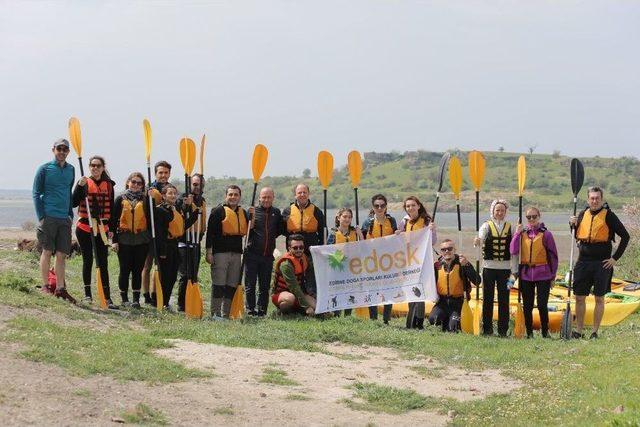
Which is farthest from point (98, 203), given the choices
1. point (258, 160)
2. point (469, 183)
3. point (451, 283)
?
point (469, 183)

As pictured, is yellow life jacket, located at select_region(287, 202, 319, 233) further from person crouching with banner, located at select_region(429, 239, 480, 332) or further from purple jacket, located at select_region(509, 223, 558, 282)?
Answer: purple jacket, located at select_region(509, 223, 558, 282)

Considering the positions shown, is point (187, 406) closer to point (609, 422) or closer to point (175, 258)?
point (609, 422)

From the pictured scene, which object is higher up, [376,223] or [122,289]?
[376,223]

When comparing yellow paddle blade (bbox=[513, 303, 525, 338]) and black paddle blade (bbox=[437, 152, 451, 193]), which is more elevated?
black paddle blade (bbox=[437, 152, 451, 193])

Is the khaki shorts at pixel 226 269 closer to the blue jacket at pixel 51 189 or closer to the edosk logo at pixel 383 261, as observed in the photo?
the edosk logo at pixel 383 261

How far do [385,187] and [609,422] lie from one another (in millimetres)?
84461

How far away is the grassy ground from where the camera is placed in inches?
267

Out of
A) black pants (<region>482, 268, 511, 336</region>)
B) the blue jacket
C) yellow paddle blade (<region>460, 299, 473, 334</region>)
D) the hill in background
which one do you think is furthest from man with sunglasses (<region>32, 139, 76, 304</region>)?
the hill in background

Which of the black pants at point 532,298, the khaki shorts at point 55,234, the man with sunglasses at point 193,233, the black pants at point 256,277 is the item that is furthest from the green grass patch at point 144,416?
the black pants at point 532,298

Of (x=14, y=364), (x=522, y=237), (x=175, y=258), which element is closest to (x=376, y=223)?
(x=522, y=237)

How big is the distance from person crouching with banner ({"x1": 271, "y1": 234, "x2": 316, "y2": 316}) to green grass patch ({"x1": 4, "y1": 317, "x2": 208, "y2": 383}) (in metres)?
2.59

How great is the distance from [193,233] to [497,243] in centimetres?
403

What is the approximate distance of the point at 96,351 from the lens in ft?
25.0

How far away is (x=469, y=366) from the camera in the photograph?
8.55 m
